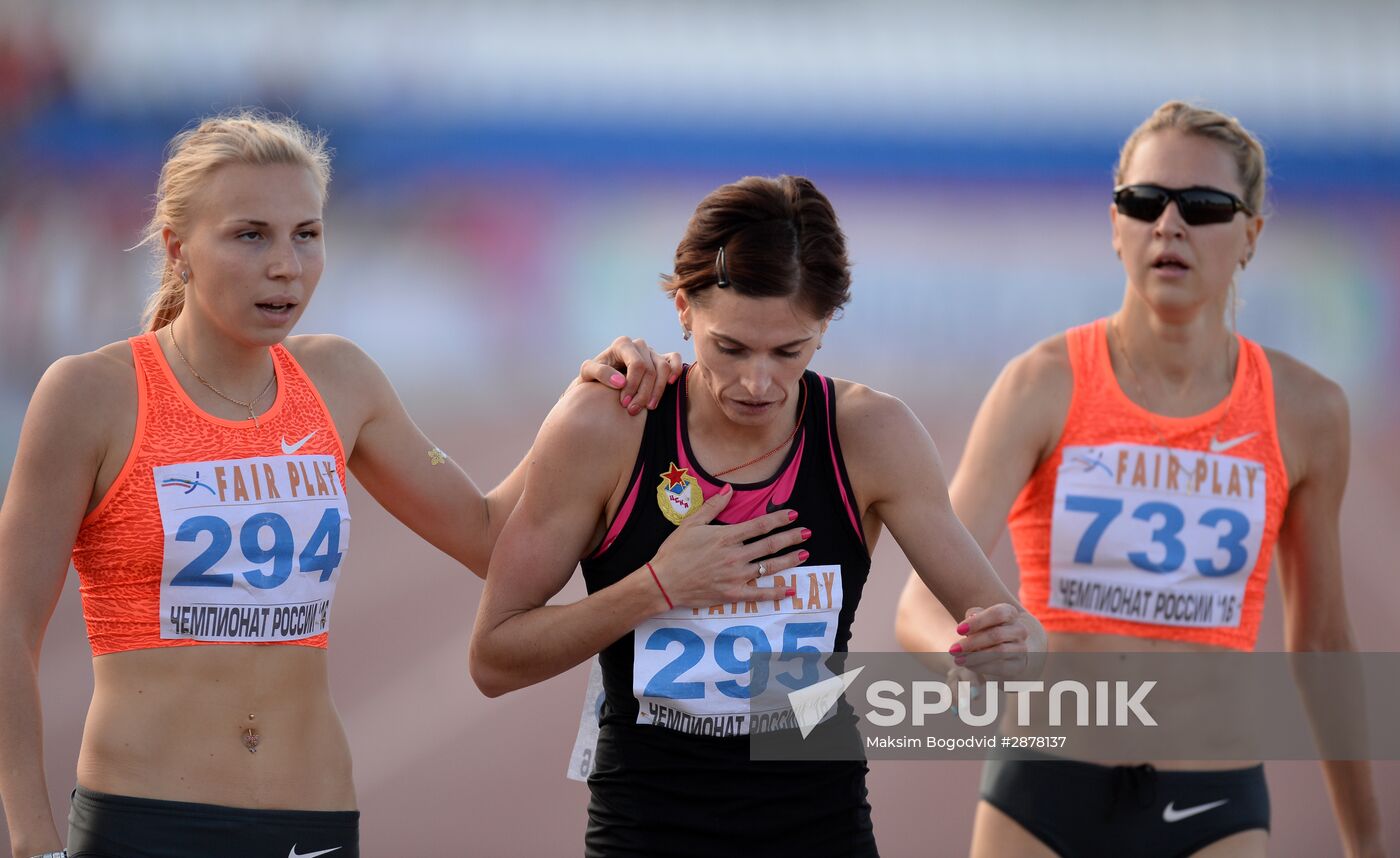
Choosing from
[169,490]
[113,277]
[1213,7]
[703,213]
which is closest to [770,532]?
[703,213]

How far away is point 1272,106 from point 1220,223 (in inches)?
130

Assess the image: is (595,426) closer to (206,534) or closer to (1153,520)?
(206,534)

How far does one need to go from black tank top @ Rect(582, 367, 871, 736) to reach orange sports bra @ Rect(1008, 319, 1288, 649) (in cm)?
82

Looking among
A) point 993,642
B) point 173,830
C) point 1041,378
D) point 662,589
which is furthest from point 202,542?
point 1041,378

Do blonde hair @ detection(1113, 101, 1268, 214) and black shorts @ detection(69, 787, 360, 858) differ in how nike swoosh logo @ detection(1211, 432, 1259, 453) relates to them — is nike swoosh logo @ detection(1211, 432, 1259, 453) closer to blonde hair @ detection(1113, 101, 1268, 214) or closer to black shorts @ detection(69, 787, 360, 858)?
blonde hair @ detection(1113, 101, 1268, 214)

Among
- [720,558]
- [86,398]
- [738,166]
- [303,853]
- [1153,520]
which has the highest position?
[738,166]

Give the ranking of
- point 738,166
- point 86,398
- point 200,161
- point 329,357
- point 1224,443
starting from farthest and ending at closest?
point 738,166 < point 1224,443 < point 329,357 < point 200,161 < point 86,398

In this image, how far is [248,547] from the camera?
226 cm

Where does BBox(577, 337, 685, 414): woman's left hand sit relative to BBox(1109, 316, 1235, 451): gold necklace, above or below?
below

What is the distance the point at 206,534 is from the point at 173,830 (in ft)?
1.48

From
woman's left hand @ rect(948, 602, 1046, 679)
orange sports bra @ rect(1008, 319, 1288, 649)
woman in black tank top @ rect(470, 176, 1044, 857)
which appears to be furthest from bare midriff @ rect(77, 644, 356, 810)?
orange sports bra @ rect(1008, 319, 1288, 649)

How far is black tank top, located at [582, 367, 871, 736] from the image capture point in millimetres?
2174

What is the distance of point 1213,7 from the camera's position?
5.96m

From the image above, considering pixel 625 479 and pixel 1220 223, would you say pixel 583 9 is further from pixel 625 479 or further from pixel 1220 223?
pixel 625 479
